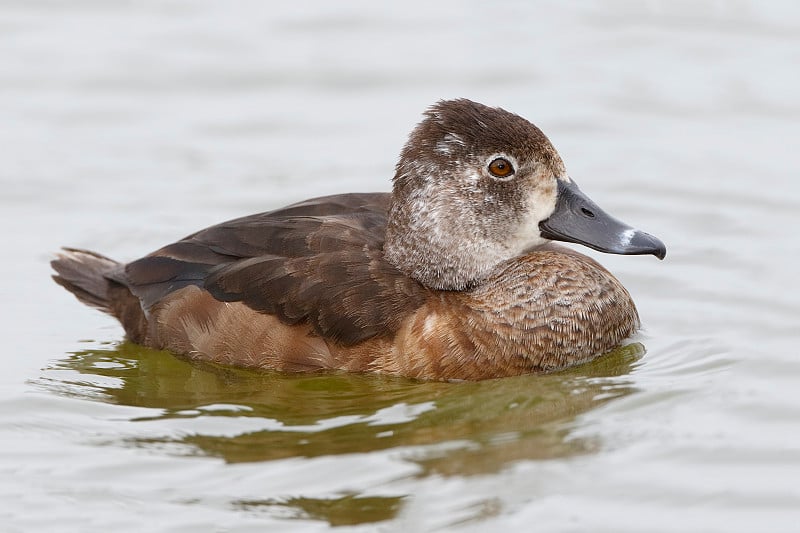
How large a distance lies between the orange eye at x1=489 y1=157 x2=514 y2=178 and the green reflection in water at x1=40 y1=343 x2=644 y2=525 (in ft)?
3.75

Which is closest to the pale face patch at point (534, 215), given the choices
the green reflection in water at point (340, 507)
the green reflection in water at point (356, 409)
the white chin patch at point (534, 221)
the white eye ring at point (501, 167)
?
the white chin patch at point (534, 221)

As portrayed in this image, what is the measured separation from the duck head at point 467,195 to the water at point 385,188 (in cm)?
69

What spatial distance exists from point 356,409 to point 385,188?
381 cm

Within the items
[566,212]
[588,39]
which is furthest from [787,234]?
[588,39]

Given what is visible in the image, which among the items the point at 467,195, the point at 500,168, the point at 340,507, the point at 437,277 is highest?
the point at 500,168

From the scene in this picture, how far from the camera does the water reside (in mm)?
6531

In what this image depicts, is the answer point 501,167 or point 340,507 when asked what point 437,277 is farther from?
point 340,507

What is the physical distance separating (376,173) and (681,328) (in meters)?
3.39

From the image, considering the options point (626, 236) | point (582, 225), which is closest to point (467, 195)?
point (582, 225)

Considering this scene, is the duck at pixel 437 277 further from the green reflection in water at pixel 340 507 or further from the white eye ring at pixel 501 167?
the green reflection in water at pixel 340 507

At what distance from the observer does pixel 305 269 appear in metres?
7.93

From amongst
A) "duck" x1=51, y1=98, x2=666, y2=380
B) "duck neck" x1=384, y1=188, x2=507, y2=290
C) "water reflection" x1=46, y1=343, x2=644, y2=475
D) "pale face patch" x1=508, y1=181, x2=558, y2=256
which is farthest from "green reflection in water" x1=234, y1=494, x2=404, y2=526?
"pale face patch" x1=508, y1=181, x2=558, y2=256

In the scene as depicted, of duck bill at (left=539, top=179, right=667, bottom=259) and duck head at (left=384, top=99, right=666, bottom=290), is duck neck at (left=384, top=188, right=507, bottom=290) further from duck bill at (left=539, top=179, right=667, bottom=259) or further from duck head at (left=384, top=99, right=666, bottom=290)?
duck bill at (left=539, top=179, right=667, bottom=259)

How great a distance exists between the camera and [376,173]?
11234 mm
